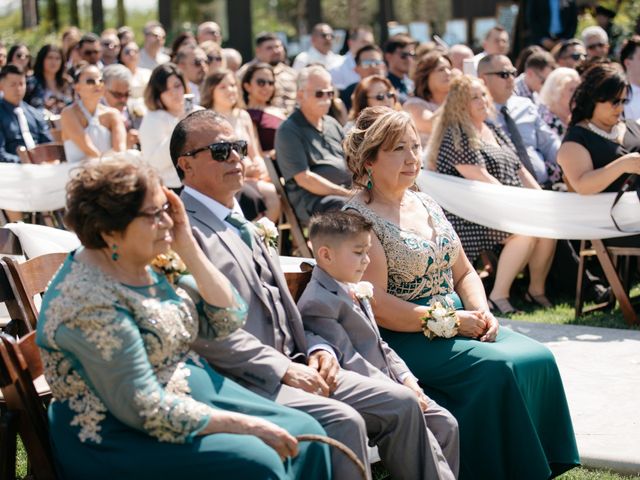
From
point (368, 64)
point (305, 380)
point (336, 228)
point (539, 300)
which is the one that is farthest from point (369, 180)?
point (368, 64)

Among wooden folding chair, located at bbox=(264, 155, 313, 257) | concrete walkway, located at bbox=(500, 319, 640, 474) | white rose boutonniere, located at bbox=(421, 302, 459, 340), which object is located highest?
white rose boutonniere, located at bbox=(421, 302, 459, 340)

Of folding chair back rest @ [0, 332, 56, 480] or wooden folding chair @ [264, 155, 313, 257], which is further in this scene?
wooden folding chair @ [264, 155, 313, 257]

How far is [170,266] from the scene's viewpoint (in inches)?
143

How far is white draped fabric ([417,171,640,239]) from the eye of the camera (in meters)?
7.39

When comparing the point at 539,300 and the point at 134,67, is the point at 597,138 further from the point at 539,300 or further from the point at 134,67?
the point at 134,67

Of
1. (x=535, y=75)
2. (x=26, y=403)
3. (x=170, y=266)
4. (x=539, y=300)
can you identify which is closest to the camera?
(x=26, y=403)

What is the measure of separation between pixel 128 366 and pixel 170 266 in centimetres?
55

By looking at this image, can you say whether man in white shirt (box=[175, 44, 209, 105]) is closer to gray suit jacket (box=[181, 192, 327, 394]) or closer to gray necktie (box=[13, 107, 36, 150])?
gray necktie (box=[13, 107, 36, 150])

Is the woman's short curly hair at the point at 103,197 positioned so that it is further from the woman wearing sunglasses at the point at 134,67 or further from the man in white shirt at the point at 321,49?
the man in white shirt at the point at 321,49

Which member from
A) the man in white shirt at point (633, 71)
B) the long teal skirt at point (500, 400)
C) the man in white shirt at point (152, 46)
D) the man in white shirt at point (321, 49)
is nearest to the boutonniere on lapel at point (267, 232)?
the long teal skirt at point (500, 400)

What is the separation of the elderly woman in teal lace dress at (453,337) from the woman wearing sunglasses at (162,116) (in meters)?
3.94

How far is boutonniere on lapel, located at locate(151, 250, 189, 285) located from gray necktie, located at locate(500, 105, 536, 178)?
17.5ft

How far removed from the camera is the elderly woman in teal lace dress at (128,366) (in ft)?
10.5

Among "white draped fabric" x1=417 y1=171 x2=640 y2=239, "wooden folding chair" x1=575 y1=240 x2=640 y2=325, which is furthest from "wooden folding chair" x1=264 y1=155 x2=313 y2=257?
"wooden folding chair" x1=575 y1=240 x2=640 y2=325
